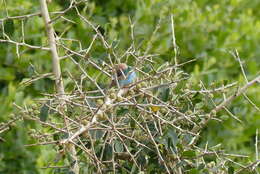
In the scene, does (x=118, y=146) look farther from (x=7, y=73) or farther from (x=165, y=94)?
(x=7, y=73)

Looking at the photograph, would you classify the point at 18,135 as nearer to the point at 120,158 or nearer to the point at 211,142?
the point at 211,142

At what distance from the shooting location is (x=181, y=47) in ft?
11.8

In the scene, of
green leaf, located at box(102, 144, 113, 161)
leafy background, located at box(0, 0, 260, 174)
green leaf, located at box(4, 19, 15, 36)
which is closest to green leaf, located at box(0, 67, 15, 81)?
leafy background, located at box(0, 0, 260, 174)

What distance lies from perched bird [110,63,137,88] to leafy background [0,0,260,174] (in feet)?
2.77

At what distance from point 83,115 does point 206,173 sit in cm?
46

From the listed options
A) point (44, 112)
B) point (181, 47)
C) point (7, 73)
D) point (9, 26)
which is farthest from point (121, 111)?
point (7, 73)

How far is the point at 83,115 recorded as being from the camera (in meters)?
1.99

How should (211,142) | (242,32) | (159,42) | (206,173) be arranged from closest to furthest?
1. (206,173)
2. (211,142)
3. (159,42)
4. (242,32)

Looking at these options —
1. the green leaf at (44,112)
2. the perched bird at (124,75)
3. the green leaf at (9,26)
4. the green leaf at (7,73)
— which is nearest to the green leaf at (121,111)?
the perched bird at (124,75)

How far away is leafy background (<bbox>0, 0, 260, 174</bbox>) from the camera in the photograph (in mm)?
3711

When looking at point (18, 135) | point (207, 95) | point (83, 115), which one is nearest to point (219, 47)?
point (18, 135)

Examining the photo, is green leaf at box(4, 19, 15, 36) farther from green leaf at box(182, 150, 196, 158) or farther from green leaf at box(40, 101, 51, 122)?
green leaf at box(182, 150, 196, 158)

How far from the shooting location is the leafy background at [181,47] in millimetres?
3711

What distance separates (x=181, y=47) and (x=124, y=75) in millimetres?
1646
